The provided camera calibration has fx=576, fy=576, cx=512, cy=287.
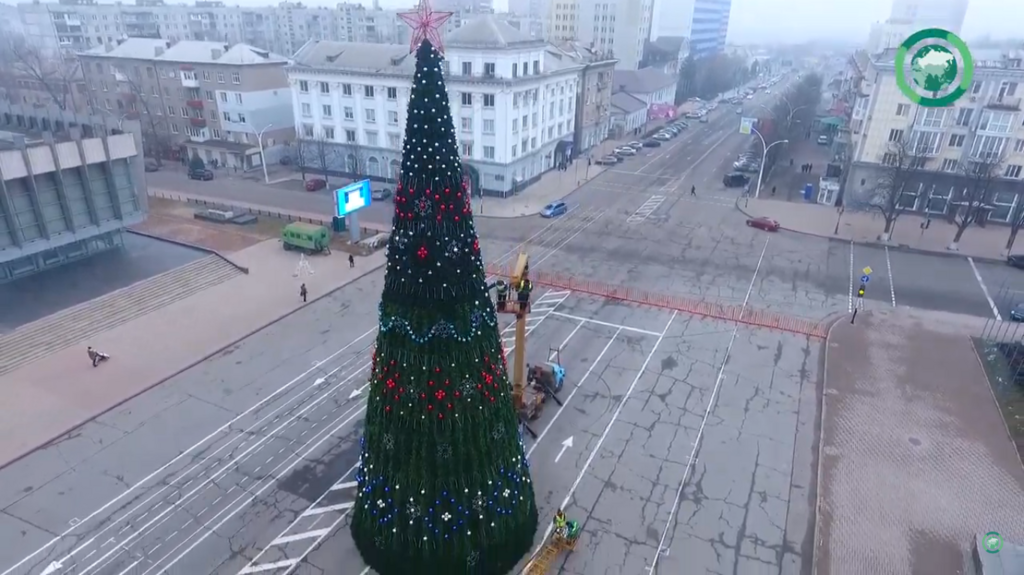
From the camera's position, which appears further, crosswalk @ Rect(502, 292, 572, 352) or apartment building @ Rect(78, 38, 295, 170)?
apartment building @ Rect(78, 38, 295, 170)

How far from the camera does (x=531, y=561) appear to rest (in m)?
16.1

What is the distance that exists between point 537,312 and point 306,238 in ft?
55.8

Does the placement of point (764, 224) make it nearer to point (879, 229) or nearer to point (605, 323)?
point (879, 229)

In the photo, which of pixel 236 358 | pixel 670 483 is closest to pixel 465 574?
pixel 670 483

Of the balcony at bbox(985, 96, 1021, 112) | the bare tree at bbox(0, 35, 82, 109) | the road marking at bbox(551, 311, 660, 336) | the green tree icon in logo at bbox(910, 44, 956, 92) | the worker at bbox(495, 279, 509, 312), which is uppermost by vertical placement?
the green tree icon in logo at bbox(910, 44, 956, 92)

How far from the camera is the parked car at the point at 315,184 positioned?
5316 centimetres

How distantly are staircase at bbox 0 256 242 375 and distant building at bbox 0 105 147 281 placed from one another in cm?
494

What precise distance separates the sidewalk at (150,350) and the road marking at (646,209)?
68.2ft

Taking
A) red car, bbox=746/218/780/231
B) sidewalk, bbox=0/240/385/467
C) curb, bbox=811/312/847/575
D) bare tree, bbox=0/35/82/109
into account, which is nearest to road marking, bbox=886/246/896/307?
curb, bbox=811/312/847/575

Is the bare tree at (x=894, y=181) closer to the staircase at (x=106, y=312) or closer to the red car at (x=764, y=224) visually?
the red car at (x=764, y=224)

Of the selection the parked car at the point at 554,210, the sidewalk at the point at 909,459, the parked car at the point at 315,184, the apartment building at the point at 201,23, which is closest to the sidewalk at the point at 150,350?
the parked car at the point at 554,210

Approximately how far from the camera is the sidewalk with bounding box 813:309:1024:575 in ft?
57.2

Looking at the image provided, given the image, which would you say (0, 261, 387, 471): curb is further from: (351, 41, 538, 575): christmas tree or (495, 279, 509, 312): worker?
(495, 279, 509, 312): worker

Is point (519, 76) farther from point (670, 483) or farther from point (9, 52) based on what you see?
point (9, 52)
